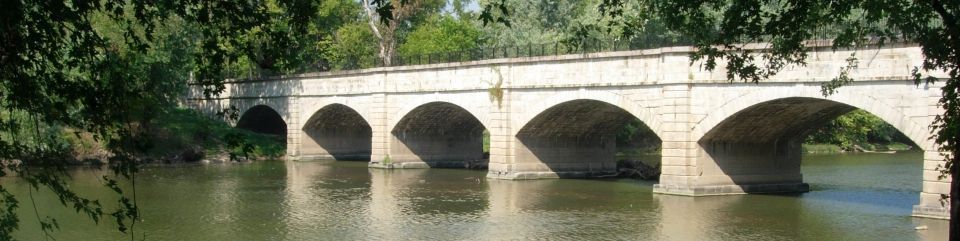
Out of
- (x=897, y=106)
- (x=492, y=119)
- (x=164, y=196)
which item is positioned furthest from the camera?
(x=492, y=119)

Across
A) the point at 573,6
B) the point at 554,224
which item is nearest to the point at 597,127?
the point at 554,224

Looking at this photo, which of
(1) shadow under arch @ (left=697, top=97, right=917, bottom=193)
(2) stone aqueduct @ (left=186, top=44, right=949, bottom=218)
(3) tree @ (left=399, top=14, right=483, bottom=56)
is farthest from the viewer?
(3) tree @ (left=399, top=14, right=483, bottom=56)

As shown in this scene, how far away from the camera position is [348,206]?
28.8 meters

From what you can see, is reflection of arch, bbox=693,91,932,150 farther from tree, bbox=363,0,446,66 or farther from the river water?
tree, bbox=363,0,446,66

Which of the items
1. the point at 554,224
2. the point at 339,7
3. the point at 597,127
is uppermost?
the point at 339,7

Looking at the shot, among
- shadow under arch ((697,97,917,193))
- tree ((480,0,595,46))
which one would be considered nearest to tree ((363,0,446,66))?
tree ((480,0,595,46))

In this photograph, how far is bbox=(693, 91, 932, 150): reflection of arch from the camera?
23609 millimetres

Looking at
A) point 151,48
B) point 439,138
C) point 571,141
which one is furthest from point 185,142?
point 151,48

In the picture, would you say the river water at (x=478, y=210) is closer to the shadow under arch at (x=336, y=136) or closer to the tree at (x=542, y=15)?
the shadow under arch at (x=336, y=136)

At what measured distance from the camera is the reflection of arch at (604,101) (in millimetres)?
30047

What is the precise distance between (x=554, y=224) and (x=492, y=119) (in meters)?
12.7

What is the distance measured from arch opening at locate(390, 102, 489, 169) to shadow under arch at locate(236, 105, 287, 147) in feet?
45.4

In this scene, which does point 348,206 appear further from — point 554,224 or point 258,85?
point 258,85

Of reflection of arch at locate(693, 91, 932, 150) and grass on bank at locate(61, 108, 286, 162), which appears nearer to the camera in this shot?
reflection of arch at locate(693, 91, 932, 150)
